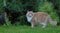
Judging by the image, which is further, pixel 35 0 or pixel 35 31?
pixel 35 0

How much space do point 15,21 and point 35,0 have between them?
155 cm

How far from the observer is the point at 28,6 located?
14617 millimetres

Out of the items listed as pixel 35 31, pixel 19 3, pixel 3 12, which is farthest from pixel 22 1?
pixel 35 31

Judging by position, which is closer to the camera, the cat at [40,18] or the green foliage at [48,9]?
the cat at [40,18]

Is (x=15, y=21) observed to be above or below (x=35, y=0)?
below

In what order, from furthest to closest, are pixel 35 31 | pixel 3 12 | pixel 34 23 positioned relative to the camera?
pixel 3 12, pixel 34 23, pixel 35 31

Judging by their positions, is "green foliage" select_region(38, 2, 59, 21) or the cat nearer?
the cat

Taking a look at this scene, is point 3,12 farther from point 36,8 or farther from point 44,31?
point 44,31

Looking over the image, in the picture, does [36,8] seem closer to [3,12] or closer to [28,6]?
[28,6]

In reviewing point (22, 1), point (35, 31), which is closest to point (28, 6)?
point (22, 1)

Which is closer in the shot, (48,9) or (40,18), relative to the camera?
(40,18)

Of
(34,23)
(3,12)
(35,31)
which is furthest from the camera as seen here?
(3,12)

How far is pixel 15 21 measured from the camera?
14.4 metres

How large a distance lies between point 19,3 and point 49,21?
94.1 inches
